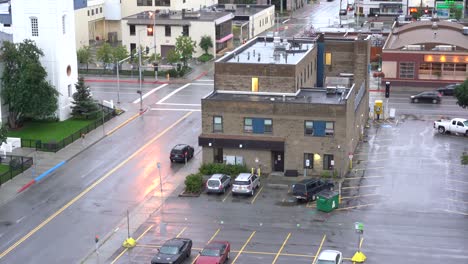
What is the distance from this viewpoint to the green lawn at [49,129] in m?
76.6

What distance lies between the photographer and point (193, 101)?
93.5m

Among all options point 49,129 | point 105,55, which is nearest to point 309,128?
point 49,129

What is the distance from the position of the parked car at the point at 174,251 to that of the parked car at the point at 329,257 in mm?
7653

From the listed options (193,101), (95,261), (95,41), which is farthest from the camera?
(95,41)

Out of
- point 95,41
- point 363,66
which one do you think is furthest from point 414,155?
point 95,41

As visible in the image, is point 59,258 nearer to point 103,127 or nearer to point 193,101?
point 103,127

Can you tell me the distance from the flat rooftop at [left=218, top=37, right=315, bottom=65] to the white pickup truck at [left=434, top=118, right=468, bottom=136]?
1424cm

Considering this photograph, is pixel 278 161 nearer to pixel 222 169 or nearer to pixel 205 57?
pixel 222 169

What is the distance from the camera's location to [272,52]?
7944 cm

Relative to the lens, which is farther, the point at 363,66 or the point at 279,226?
the point at 363,66

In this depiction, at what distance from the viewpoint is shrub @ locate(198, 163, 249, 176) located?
6369 centimetres

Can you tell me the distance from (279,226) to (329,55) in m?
33.2

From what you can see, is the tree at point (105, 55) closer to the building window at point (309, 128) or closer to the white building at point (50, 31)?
the white building at point (50, 31)

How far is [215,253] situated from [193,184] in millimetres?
14579
